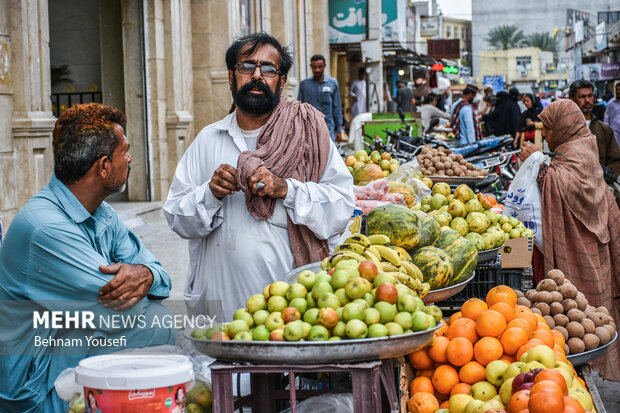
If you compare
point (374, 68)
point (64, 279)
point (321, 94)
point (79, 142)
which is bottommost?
point (64, 279)

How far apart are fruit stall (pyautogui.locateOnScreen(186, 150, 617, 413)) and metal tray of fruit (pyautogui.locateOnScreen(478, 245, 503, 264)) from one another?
11mm

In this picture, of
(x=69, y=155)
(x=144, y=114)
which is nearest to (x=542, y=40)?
(x=144, y=114)

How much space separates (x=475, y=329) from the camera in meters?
3.55

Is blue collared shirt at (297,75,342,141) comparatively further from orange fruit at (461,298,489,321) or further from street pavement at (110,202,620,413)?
orange fruit at (461,298,489,321)

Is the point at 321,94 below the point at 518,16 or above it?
below

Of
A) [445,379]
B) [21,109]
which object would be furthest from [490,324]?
[21,109]

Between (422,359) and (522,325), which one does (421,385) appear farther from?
(522,325)

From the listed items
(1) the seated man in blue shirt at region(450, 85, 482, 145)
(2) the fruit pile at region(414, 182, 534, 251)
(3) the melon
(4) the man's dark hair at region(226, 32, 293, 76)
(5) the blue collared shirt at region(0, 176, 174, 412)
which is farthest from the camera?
(1) the seated man in blue shirt at region(450, 85, 482, 145)

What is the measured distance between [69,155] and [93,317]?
0.62 m

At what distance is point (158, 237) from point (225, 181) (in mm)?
7066

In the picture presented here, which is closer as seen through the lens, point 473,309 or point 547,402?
point 547,402

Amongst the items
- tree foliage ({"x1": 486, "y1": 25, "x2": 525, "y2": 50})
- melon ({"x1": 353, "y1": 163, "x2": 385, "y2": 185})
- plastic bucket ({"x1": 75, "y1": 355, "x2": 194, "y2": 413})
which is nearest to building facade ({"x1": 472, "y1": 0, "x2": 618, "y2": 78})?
tree foliage ({"x1": 486, "y1": 25, "x2": 525, "y2": 50})

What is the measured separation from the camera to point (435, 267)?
3924 millimetres

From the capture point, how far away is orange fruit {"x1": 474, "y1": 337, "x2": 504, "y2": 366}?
11.0 ft
